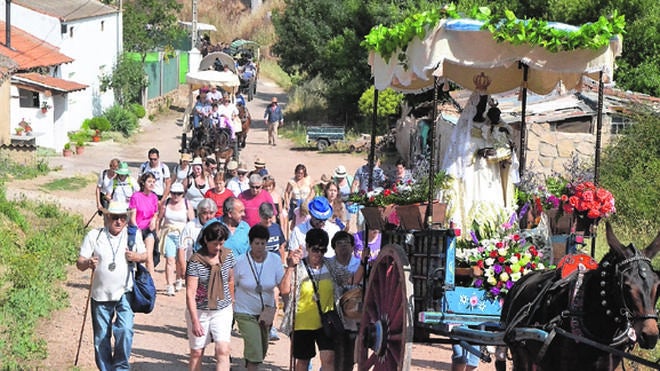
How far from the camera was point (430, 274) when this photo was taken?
9.91m

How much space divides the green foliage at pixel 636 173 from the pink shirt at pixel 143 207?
7.89m

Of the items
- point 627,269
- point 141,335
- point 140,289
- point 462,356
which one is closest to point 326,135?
point 141,335

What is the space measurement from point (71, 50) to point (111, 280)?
27800mm

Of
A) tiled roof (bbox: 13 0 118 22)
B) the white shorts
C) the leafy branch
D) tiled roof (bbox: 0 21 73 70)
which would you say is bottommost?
the white shorts

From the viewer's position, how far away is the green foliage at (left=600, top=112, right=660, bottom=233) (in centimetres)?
1984

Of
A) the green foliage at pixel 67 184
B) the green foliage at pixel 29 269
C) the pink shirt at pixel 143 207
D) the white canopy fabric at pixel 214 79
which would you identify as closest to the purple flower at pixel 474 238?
the green foliage at pixel 29 269

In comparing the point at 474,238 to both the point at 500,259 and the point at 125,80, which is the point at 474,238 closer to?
the point at 500,259

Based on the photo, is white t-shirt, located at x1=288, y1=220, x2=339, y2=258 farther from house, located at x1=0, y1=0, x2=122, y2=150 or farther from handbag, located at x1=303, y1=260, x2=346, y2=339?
house, located at x1=0, y1=0, x2=122, y2=150

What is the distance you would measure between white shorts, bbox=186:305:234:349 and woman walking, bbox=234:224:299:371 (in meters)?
0.49

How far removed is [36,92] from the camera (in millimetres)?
32344

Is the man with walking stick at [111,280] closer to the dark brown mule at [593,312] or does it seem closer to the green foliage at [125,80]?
the dark brown mule at [593,312]

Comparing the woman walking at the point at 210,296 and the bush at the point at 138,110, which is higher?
the bush at the point at 138,110

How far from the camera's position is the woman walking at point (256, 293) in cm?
1145

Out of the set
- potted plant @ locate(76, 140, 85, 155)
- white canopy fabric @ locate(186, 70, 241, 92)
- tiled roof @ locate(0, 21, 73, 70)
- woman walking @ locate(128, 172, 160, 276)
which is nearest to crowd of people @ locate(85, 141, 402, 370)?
woman walking @ locate(128, 172, 160, 276)
